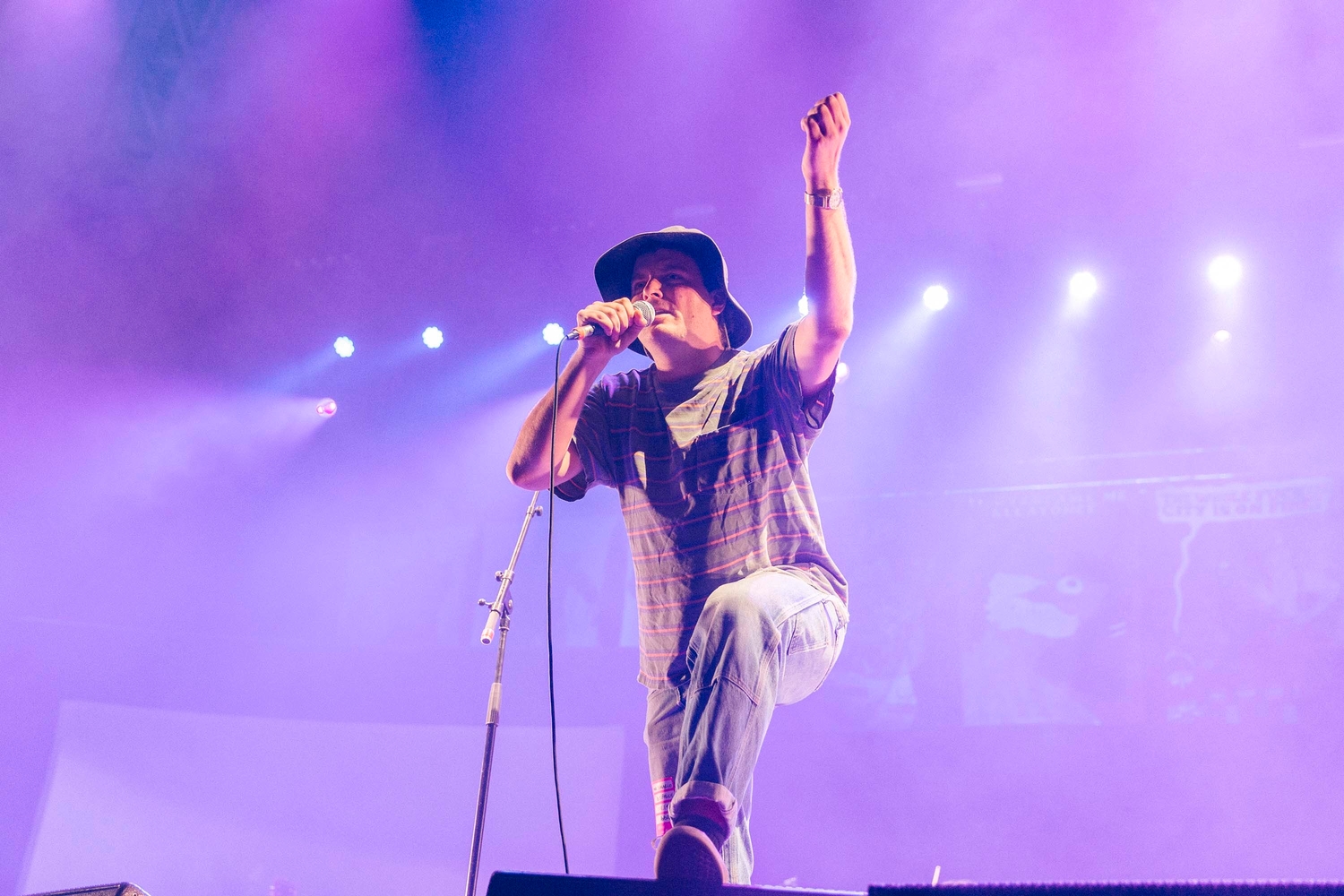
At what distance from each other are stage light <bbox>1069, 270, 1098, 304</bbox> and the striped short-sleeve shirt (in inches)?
234

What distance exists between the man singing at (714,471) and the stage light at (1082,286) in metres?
5.81

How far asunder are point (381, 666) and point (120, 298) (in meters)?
3.88

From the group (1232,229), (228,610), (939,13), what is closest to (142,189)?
(228,610)

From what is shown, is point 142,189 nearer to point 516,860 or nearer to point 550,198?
point 550,198

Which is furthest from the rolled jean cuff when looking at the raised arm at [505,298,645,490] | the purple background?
the purple background

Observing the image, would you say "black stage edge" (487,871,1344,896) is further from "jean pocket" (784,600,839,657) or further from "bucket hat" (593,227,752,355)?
"bucket hat" (593,227,752,355)

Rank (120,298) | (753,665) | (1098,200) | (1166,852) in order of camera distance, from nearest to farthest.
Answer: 1. (753,665)
2. (1166,852)
3. (1098,200)
4. (120,298)

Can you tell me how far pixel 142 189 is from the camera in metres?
6.55

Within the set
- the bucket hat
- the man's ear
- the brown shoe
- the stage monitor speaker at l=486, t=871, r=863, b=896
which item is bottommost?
the stage monitor speaker at l=486, t=871, r=863, b=896

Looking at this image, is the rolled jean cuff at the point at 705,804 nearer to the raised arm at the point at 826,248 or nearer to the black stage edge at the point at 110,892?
the raised arm at the point at 826,248

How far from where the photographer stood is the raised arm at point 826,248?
6.88ft

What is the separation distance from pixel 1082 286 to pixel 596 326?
645 centimetres

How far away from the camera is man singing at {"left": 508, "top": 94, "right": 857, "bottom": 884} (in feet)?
6.10

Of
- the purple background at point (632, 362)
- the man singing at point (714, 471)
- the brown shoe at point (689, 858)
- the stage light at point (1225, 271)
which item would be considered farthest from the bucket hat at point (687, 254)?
the stage light at point (1225, 271)
